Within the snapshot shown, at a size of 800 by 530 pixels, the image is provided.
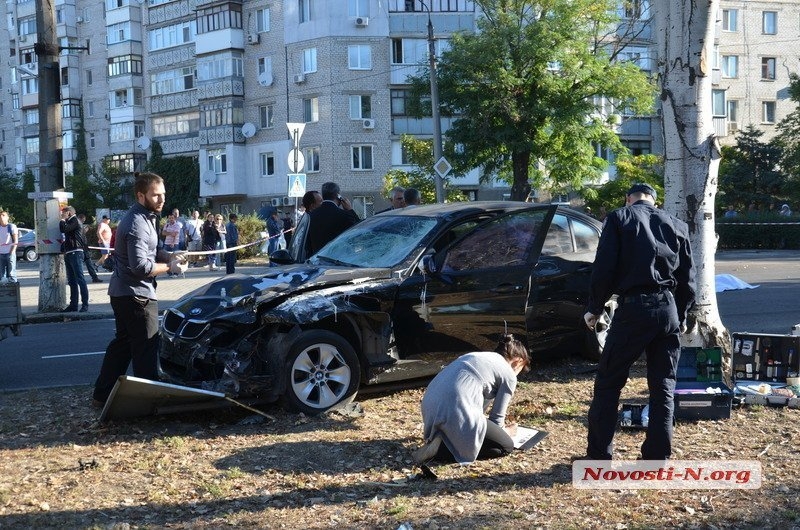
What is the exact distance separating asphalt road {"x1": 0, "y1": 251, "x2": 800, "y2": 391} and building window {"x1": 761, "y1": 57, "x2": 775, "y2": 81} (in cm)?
4136

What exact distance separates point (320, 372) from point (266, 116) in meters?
47.4

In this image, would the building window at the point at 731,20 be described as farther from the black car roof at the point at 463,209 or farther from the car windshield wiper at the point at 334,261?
the car windshield wiper at the point at 334,261

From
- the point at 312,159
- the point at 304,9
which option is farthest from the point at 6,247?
the point at 304,9

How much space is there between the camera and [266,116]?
53.1 m

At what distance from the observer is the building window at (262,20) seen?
52.9 meters

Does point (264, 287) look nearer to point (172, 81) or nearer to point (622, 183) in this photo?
point (622, 183)

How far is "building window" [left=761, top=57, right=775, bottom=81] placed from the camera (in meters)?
55.6

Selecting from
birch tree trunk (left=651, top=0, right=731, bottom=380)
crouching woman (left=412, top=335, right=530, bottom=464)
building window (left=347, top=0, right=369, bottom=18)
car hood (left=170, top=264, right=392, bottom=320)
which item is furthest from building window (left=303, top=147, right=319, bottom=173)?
crouching woman (left=412, top=335, right=530, bottom=464)

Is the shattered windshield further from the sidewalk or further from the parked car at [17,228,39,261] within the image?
the parked car at [17,228,39,261]

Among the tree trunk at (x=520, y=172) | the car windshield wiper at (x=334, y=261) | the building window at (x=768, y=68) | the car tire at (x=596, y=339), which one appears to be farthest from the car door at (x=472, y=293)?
the building window at (x=768, y=68)

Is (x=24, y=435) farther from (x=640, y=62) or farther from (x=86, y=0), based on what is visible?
(x=86, y=0)

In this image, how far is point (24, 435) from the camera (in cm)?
702

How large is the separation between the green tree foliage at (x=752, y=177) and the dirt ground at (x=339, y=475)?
41229mm

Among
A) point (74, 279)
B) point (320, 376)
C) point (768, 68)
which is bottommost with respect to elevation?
point (320, 376)
